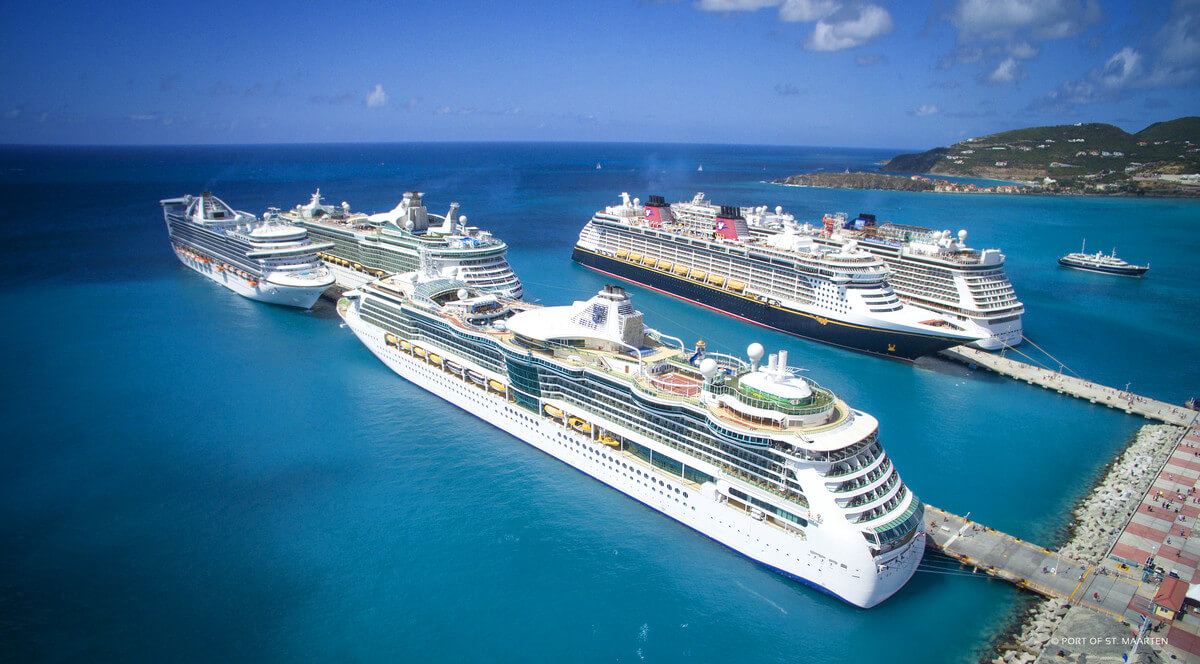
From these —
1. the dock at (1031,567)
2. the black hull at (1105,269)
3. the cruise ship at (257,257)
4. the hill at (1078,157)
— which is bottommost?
the dock at (1031,567)

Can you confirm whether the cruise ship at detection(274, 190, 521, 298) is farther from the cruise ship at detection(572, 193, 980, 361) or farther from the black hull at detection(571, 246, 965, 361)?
the cruise ship at detection(572, 193, 980, 361)

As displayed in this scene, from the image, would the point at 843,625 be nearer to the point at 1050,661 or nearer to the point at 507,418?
the point at 1050,661

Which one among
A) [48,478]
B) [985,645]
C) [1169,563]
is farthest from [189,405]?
[1169,563]

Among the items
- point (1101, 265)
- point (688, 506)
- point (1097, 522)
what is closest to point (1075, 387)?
point (1097, 522)

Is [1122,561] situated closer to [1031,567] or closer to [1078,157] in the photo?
[1031,567]

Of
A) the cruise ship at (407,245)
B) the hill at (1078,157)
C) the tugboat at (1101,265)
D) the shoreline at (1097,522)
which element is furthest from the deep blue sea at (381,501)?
the hill at (1078,157)

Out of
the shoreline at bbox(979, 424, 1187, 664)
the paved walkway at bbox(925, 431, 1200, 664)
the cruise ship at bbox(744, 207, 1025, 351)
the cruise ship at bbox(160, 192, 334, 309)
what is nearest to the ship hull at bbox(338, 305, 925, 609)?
the shoreline at bbox(979, 424, 1187, 664)

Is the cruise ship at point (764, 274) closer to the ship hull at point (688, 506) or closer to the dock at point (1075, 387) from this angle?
the dock at point (1075, 387)
